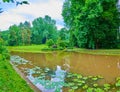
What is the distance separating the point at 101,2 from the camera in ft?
117

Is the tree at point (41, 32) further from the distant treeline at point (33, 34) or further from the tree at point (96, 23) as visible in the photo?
the tree at point (96, 23)

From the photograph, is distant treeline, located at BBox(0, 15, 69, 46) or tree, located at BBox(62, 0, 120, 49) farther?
distant treeline, located at BBox(0, 15, 69, 46)

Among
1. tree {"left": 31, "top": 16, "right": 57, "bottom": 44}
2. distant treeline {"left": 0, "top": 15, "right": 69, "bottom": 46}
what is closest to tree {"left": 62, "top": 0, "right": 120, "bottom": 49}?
distant treeline {"left": 0, "top": 15, "right": 69, "bottom": 46}

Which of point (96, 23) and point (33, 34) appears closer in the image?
point (96, 23)

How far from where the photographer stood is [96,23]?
35688 millimetres

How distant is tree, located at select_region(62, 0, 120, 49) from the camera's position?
35.1 m

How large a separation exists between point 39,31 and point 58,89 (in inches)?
2941

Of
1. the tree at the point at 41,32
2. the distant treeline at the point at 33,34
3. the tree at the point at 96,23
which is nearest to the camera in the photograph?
the tree at the point at 96,23

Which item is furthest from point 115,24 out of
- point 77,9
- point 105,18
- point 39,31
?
point 39,31

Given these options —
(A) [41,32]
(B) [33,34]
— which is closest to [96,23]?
(B) [33,34]

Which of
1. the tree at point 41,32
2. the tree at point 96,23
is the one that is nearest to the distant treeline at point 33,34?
the tree at point 41,32

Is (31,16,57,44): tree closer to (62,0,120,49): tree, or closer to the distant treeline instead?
the distant treeline

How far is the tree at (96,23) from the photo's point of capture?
35125 mm

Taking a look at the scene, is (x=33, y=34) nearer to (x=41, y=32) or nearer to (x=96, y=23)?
(x=41, y=32)
